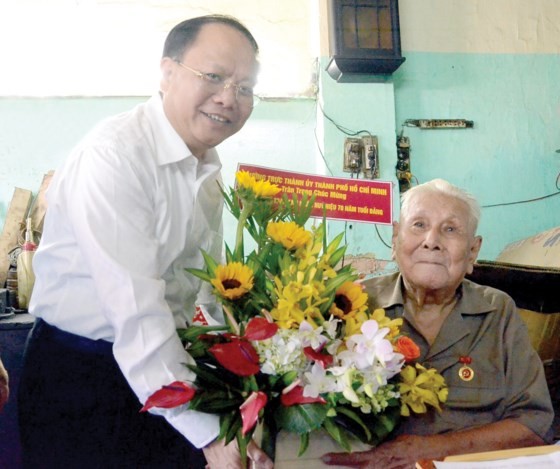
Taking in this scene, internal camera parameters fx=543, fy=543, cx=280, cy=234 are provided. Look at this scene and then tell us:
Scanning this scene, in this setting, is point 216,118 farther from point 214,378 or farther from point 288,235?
point 214,378

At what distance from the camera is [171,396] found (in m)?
0.90

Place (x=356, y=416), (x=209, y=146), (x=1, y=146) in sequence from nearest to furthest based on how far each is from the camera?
(x=356, y=416) < (x=209, y=146) < (x=1, y=146)

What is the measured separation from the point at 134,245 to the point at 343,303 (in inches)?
16.8

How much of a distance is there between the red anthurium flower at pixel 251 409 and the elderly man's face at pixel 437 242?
0.76m

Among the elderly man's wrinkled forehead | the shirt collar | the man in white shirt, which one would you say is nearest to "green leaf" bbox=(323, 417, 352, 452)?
the man in white shirt

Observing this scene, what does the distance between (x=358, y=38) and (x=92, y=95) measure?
5.09 ft

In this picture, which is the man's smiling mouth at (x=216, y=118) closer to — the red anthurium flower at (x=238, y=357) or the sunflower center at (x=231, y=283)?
the sunflower center at (x=231, y=283)

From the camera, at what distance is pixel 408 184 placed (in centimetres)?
324

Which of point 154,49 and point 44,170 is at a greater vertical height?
point 154,49

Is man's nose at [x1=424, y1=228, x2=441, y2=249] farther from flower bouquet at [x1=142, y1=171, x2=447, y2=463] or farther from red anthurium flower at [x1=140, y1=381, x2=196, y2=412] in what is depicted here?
red anthurium flower at [x1=140, y1=381, x2=196, y2=412]

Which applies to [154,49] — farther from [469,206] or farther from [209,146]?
[469,206]

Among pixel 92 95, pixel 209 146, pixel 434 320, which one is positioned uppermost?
pixel 92 95

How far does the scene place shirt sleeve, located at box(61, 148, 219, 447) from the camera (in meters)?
1.00

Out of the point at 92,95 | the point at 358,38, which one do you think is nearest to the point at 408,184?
the point at 358,38
